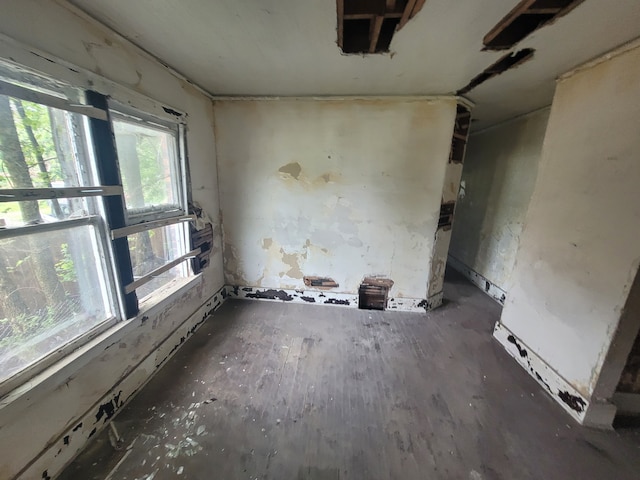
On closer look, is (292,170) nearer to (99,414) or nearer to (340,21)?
(340,21)

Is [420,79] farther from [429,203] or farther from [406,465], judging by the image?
[406,465]

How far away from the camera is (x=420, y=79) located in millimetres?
1960

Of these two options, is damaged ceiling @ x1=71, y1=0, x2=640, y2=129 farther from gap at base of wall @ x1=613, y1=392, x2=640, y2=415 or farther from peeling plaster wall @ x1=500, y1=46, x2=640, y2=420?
gap at base of wall @ x1=613, y1=392, x2=640, y2=415

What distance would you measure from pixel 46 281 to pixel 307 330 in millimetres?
1894

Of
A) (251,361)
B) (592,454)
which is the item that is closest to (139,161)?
(251,361)

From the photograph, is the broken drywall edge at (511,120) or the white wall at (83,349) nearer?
the white wall at (83,349)

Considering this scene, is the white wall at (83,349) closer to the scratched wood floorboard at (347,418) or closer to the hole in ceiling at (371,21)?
the scratched wood floorboard at (347,418)

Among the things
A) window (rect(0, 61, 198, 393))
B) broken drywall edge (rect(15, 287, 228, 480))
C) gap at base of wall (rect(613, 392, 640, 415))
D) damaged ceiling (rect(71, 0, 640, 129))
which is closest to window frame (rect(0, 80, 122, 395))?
window (rect(0, 61, 198, 393))

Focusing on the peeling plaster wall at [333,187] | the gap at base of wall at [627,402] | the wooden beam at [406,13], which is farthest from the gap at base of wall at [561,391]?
the wooden beam at [406,13]

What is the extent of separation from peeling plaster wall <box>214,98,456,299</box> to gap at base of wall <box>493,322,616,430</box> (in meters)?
0.94

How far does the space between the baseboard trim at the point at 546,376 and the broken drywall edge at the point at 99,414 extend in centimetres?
295

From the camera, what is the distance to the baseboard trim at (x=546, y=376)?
5.05 ft

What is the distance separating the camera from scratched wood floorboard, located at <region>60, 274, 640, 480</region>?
126 cm

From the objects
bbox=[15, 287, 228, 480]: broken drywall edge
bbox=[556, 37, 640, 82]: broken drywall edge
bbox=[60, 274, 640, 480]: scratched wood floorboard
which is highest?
bbox=[556, 37, 640, 82]: broken drywall edge
